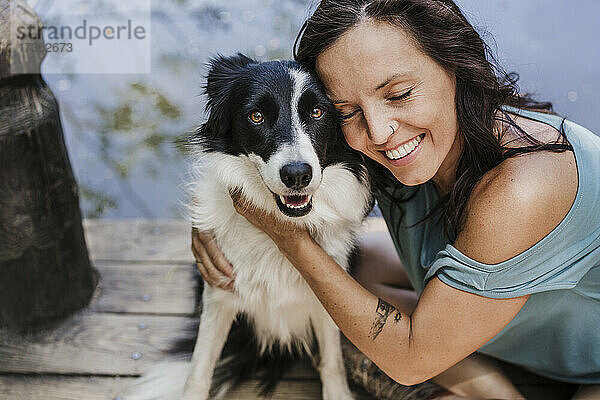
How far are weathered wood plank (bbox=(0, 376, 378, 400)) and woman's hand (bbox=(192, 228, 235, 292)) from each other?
414 mm

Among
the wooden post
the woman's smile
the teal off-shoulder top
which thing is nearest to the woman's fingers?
the teal off-shoulder top

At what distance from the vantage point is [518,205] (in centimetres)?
125

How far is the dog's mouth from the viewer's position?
1.44 m

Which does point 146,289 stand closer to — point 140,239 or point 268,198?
point 140,239

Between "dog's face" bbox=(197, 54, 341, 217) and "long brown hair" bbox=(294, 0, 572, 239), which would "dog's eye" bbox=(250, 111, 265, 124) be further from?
"long brown hair" bbox=(294, 0, 572, 239)

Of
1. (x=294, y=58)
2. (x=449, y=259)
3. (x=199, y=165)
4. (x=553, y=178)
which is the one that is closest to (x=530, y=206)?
(x=553, y=178)

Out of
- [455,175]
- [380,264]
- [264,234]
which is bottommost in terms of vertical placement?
[380,264]

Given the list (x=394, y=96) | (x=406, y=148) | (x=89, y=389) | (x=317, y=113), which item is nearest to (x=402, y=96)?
(x=394, y=96)

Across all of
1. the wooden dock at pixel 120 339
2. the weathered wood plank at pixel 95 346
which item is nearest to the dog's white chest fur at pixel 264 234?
the wooden dock at pixel 120 339

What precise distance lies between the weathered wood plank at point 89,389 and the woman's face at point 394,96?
87 centimetres

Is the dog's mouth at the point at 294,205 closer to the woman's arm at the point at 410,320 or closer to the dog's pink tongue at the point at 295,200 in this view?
the dog's pink tongue at the point at 295,200

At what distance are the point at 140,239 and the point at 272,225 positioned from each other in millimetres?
1482

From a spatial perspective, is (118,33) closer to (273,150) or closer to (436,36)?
(273,150)

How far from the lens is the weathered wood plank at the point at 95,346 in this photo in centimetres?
199
